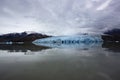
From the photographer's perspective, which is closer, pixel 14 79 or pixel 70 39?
pixel 14 79

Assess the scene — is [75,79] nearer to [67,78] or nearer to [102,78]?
[67,78]

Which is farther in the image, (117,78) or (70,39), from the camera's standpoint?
(70,39)

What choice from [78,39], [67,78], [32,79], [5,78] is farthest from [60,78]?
[78,39]

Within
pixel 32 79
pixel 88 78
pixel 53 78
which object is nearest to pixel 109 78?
pixel 88 78

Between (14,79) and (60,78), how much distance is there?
2.42 metres

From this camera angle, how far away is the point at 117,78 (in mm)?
5918

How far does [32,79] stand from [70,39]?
126 metres

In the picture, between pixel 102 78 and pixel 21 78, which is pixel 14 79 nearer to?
pixel 21 78

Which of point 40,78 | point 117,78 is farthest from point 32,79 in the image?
point 117,78

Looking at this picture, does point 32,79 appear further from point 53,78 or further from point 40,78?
point 53,78

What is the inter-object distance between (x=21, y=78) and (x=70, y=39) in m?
126

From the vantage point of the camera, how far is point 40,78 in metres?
6.14

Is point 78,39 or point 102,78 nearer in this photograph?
point 102,78

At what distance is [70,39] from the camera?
432 ft
